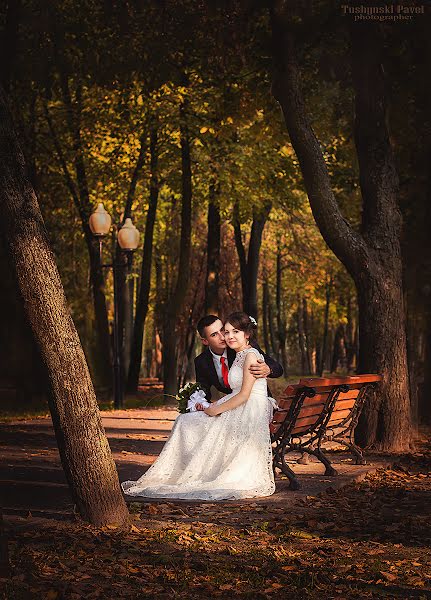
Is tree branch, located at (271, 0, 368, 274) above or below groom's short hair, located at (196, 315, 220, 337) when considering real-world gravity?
above

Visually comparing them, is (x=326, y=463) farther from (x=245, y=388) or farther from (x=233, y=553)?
(x=233, y=553)

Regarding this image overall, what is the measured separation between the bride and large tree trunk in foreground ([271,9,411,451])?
12.1ft

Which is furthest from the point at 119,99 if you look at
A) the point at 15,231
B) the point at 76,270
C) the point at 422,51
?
the point at 15,231

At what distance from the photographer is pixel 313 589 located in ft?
20.3

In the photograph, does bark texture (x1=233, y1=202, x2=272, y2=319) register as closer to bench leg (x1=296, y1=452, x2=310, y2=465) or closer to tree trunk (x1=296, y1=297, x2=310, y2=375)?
bench leg (x1=296, y1=452, x2=310, y2=465)

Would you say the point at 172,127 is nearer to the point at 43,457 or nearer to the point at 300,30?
the point at 300,30

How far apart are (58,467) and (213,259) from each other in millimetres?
15068

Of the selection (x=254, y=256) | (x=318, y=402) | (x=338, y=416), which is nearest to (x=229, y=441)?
(x=318, y=402)

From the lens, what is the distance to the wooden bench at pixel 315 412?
10711 millimetres

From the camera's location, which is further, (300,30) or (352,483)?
(300,30)

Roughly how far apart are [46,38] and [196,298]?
15008 millimetres

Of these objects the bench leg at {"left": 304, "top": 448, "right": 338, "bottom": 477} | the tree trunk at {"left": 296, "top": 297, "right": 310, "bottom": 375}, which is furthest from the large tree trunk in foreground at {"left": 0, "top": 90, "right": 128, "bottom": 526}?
the tree trunk at {"left": 296, "top": 297, "right": 310, "bottom": 375}

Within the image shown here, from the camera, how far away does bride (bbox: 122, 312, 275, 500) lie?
1035cm

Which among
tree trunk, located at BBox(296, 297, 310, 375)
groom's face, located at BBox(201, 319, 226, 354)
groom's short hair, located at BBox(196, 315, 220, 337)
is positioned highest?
tree trunk, located at BBox(296, 297, 310, 375)
